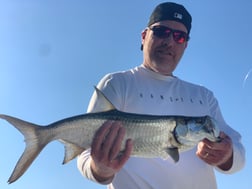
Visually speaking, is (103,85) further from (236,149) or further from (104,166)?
(236,149)

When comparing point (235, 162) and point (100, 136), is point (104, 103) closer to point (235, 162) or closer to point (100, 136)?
point (100, 136)

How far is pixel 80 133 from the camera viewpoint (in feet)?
20.4

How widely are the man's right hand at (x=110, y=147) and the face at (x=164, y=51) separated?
2249mm

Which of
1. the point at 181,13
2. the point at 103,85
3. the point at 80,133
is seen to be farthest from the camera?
the point at 181,13

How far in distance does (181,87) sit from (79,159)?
215cm

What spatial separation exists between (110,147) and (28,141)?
1.00 metres

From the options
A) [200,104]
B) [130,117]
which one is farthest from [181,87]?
Result: [130,117]

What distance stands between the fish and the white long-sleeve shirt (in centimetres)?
32

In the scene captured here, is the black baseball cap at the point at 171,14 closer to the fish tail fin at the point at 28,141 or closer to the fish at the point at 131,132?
the fish at the point at 131,132

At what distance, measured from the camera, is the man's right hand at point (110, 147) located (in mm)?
6102

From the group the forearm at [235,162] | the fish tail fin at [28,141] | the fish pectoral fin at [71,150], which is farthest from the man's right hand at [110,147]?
the forearm at [235,162]

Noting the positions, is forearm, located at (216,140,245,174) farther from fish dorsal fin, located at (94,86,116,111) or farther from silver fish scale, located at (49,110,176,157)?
fish dorsal fin, located at (94,86,116,111)

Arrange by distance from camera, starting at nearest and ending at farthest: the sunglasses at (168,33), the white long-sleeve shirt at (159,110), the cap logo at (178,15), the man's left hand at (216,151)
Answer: the man's left hand at (216,151) → the white long-sleeve shirt at (159,110) → the sunglasses at (168,33) → the cap logo at (178,15)

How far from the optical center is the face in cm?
826
